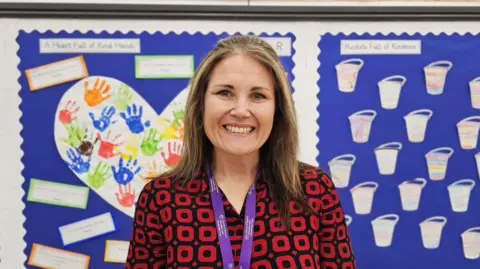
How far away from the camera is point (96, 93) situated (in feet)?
5.55

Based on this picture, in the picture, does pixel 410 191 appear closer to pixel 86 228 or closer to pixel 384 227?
pixel 384 227

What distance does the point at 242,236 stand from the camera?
3.34 feet

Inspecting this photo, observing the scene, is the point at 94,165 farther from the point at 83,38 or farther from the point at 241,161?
the point at 241,161

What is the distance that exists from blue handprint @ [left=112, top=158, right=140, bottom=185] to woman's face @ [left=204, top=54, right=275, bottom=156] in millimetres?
749

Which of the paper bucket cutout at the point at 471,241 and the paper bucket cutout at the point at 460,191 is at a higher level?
the paper bucket cutout at the point at 460,191

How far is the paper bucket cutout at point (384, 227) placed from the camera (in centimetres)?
173

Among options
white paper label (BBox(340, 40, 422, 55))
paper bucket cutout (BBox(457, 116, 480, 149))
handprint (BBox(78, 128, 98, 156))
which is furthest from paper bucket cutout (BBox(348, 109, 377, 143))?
handprint (BBox(78, 128, 98, 156))

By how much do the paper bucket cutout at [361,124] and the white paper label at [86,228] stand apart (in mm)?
989

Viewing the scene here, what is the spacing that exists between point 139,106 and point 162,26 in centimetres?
31

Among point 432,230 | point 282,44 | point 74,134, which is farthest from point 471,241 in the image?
point 74,134

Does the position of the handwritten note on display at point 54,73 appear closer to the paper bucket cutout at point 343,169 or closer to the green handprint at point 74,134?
the green handprint at point 74,134

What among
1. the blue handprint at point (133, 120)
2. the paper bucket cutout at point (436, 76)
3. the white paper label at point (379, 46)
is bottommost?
the blue handprint at point (133, 120)

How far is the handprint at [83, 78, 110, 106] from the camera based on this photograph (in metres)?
1.69

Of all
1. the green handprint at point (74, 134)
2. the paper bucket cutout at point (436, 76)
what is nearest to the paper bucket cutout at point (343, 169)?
the paper bucket cutout at point (436, 76)
